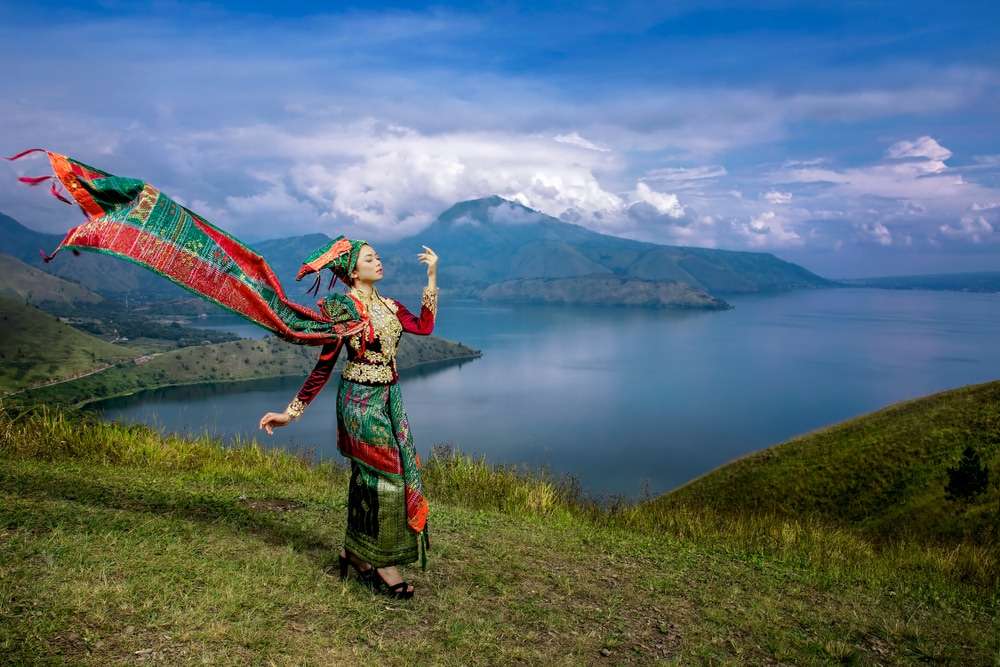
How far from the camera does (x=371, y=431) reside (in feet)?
19.5

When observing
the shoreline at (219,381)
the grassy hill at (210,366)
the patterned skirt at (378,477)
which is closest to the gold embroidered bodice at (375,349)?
the patterned skirt at (378,477)

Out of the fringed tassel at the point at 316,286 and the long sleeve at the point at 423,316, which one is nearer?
the fringed tassel at the point at 316,286

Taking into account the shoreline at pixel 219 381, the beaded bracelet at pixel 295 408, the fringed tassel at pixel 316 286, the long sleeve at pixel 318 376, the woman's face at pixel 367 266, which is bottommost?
the shoreline at pixel 219 381

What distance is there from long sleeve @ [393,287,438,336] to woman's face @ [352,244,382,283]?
1.18 feet

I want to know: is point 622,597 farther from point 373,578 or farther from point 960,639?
point 960,639

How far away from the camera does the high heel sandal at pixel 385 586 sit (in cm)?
584

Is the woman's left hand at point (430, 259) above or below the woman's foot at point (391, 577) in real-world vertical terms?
above

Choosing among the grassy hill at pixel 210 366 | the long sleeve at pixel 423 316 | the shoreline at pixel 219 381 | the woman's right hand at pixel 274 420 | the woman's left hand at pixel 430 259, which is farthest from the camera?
the grassy hill at pixel 210 366

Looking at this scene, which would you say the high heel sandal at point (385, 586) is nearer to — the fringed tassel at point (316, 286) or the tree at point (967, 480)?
the fringed tassel at point (316, 286)

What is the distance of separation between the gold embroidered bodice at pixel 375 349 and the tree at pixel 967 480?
1230 cm

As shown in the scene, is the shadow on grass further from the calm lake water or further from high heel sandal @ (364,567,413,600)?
the calm lake water

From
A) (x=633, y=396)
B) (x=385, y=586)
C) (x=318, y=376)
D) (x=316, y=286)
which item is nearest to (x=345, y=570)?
(x=385, y=586)

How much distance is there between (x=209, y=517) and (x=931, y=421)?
1754 centimetres

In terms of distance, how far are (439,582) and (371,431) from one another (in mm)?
1559
